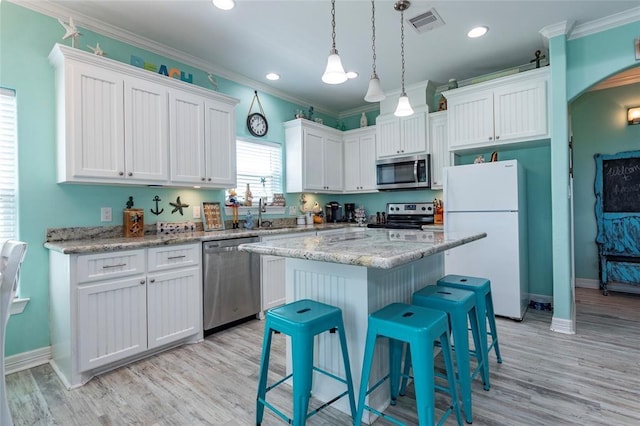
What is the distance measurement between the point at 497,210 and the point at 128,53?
3.81m

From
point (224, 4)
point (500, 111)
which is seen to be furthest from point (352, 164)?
point (224, 4)

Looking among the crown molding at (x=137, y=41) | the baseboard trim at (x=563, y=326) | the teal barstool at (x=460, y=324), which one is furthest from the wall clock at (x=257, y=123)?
the baseboard trim at (x=563, y=326)

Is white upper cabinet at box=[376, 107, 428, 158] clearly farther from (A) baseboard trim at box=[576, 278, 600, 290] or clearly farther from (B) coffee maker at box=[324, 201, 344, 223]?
(A) baseboard trim at box=[576, 278, 600, 290]

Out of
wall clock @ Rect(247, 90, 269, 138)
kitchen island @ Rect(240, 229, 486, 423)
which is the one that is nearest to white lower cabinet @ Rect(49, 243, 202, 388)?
kitchen island @ Rect(240, 229, 486, 423)

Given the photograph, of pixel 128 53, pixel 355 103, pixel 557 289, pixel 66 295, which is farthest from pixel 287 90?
pixel 557 289

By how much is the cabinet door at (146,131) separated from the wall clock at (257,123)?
47.4 inches

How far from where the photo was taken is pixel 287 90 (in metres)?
4.32

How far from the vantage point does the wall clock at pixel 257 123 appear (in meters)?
3.95

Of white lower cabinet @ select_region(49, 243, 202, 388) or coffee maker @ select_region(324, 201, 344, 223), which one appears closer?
white lower cabinet @ select_region(49, 243, 202, 388)

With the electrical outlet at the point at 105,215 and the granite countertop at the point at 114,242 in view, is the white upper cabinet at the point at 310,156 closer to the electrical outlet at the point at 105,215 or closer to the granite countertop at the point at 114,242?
the granite countertop at the point at 114,242

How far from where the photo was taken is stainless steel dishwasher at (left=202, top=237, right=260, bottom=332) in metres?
2.88

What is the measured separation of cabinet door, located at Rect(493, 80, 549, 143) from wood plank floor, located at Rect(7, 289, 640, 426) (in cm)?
194

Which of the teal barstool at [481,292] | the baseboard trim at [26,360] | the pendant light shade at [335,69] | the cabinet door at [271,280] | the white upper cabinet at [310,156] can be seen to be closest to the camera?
the pendant light shade at [335,69]

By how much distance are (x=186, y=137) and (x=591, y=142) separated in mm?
5082
